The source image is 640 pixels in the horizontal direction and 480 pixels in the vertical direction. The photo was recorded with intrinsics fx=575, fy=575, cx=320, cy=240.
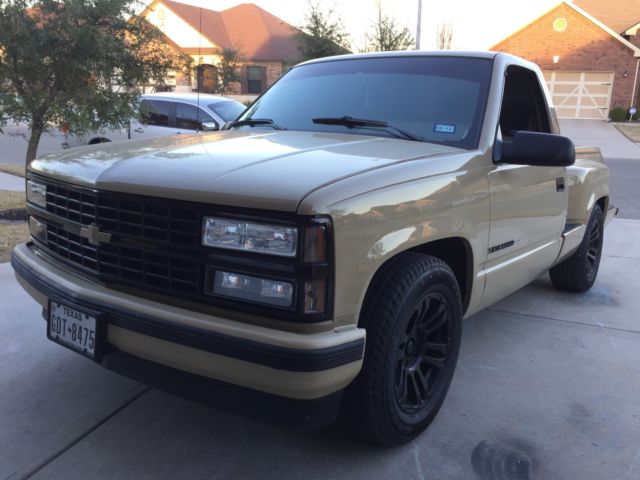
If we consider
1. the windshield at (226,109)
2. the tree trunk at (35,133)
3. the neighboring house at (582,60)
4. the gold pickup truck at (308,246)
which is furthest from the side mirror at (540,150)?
the neighboring house at (582,60)

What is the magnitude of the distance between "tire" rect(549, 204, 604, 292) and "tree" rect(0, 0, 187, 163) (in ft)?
17.5

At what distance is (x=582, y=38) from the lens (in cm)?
2919

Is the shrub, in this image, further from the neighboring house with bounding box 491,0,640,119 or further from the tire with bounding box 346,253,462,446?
the tire with bounding box 346,253,462,446

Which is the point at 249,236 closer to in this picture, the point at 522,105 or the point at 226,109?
the point at 522,105

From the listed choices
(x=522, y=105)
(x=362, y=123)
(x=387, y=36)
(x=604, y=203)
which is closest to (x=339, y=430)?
(x=362, y=123)

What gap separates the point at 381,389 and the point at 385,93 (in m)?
1.77

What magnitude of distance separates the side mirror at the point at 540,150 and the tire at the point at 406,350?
30.6 inches

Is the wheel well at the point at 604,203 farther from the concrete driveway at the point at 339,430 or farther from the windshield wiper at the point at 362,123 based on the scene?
the windshield wiper at the point at 362,123

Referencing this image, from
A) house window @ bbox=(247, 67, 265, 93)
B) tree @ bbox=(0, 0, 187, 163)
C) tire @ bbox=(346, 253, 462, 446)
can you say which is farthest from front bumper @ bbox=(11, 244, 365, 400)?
house window @ bbox=(247, 67, 265, 93)

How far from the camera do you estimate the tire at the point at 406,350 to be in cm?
229

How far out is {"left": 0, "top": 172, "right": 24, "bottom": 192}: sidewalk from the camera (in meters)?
8.60

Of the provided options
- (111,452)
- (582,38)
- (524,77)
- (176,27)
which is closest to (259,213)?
(111,452)

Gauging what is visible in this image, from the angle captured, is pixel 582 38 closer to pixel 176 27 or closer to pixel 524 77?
pixel 176 27

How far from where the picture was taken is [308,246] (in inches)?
77.9
